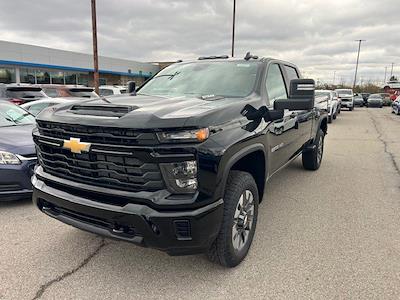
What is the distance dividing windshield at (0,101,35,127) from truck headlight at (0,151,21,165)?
46.7 inches

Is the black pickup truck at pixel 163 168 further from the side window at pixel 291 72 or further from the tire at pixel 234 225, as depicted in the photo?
the side window at pixel 291 72

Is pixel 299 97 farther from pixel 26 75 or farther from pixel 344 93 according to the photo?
pixel 26 75

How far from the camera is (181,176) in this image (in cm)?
242

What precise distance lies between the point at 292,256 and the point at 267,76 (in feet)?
6.55

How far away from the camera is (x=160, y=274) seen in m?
2.97

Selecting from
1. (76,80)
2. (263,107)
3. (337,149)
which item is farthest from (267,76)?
(76,80)

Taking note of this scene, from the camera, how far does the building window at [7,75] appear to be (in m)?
27.8

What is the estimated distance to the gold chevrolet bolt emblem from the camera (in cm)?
258

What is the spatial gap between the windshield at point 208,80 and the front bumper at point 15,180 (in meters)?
1.76

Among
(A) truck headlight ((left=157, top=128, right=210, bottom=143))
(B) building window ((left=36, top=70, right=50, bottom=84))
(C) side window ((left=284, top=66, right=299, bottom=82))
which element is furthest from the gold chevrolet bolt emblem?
Result: (B) building window ((left=36, top=70, right=50, bottom=84))

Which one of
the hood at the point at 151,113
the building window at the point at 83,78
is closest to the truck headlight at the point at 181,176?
the hood at the point at 151,113

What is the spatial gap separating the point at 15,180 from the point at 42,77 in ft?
103

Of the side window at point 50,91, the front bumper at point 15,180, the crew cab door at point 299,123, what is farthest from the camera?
the side window at point 50,91

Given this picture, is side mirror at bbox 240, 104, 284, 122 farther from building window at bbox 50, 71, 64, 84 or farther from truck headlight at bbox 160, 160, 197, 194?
building window at bbox 50, 71, 64, 84
